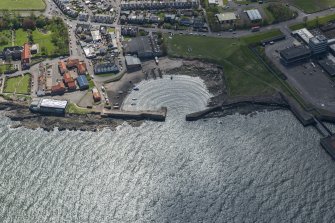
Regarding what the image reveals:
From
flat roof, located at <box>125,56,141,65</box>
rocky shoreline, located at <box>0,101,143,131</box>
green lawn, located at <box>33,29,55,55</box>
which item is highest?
flat roof, located at <box>125,56,141,65</box>

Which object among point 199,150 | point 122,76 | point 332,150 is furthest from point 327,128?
point 122,76

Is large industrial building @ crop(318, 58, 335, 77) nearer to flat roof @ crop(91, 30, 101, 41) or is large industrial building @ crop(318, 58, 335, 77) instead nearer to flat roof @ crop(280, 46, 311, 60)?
flat roof @ crop(280, 46, 311, 60)

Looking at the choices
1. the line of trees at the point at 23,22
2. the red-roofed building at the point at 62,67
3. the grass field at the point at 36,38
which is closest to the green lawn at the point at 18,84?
the red-roofed building at the point at 62,67

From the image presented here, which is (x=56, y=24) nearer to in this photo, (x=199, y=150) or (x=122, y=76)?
(x=122, y=76)

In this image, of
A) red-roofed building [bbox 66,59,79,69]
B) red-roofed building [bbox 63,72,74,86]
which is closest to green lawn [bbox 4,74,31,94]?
red-roofed building [bbox 63,72,74,86]

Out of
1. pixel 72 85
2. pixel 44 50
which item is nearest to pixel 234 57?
pixel 72 85

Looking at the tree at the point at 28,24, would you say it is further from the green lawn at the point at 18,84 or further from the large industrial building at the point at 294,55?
the large industrial building at the point at 294,55

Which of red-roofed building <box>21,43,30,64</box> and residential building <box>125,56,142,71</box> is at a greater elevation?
residential building <box>125,56,142,71</box>
